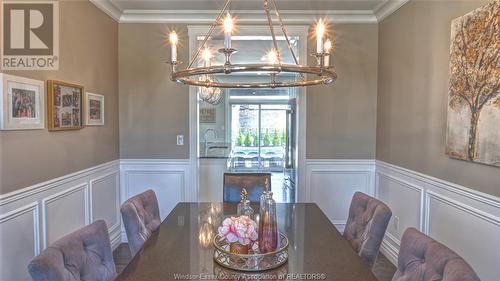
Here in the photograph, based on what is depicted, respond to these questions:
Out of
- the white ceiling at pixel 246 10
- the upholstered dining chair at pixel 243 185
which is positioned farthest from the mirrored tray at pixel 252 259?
the white ceiling at pixel 246 10

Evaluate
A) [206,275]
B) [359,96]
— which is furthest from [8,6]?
[359,96]

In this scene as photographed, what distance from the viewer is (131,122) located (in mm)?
3738

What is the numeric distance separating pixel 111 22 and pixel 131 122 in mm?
1092

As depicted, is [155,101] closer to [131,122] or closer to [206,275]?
[131,122]

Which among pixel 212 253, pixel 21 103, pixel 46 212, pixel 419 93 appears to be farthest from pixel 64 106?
pixel 419 93

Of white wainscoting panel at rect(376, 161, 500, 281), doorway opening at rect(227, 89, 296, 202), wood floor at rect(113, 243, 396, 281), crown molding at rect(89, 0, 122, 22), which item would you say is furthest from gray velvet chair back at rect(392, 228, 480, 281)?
doorway opening at rect(227, 89, 296, 202)

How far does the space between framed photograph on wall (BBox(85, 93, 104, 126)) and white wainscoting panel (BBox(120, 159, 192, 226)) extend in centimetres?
70

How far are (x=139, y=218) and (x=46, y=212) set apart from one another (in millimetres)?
944

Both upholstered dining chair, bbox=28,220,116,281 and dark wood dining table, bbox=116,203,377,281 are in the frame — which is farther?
dark wood dining table, bbox=116,203,377,281

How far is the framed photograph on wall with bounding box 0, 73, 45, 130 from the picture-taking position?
1903 mm

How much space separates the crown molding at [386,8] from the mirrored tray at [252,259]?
2.70m

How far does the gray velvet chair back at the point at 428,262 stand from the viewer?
104cm

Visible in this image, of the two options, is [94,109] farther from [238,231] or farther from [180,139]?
[238,231]

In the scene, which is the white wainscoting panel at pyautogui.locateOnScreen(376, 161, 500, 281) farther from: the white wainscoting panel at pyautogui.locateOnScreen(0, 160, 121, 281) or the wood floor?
the white wainscoting panel at pyautogui.locateOnScreen(0, 160, 121, 281)
